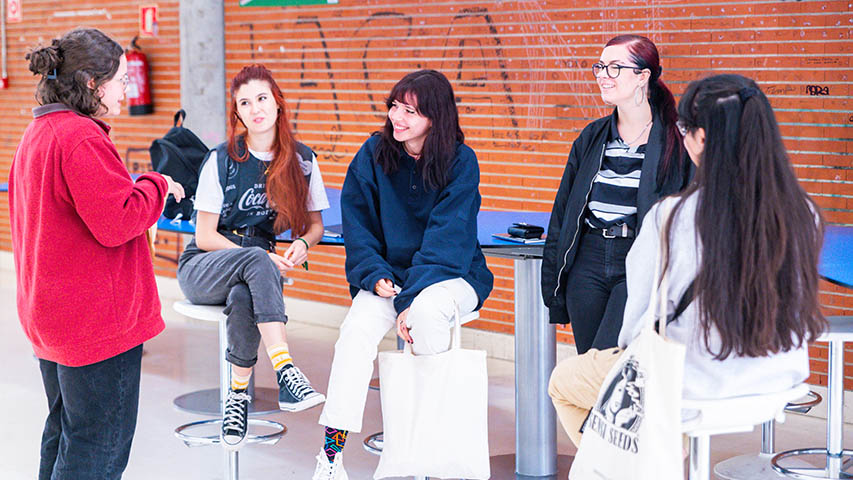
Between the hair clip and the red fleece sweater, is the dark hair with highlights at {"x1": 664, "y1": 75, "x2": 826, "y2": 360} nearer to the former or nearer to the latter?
the hair clip

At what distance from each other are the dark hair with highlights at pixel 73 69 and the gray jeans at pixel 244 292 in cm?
93

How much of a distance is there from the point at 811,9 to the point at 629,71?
5.03 ft

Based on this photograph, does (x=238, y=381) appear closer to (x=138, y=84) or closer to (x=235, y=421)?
(x=235, y=421)

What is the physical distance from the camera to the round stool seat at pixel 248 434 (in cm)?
370

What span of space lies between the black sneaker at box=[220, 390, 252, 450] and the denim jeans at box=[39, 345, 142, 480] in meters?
0.68

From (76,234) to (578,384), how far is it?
1330mm

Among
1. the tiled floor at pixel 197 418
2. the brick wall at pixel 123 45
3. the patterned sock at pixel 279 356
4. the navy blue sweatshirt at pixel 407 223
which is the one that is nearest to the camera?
the navy blue sweatshirt at pixel 407 223

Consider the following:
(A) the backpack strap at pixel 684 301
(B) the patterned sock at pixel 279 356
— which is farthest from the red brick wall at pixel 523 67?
(A) the backpack strap at pixel 684 301

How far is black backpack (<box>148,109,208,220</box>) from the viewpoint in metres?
4.18

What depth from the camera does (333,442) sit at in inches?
125

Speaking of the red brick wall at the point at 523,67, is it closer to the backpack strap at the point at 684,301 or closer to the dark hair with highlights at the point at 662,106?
the dark hair with highlights at the point at 662,106

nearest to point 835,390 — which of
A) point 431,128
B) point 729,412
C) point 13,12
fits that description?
point 729,412

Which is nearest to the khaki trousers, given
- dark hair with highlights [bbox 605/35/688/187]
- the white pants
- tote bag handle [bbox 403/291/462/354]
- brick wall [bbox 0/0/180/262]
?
Answer: tote bag handle [bbox 403/291/462/354]

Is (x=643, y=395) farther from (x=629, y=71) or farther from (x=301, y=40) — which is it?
(x=301, y=40)
